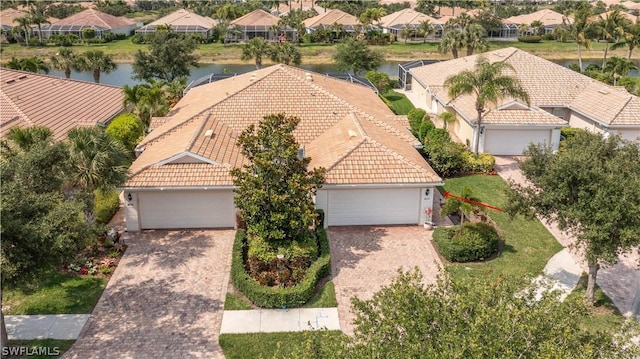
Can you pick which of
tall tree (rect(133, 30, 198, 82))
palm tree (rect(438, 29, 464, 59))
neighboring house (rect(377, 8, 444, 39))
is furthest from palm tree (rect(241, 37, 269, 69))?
neighboring house (rect(377, 8, 444, 39))

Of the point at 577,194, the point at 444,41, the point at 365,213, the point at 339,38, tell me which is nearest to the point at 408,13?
the point at 339,38

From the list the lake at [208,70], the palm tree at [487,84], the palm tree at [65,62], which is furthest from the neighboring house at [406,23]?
the palm tree at [487,84]

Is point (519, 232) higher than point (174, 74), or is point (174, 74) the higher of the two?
point (174, 74)

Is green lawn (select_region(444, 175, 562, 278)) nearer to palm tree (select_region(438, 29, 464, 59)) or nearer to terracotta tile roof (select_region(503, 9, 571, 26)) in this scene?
palm tree (select_region(438, 29, 464, 59))

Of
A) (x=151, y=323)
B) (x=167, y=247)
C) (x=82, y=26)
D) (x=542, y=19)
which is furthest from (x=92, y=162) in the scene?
(x=542, y=19)

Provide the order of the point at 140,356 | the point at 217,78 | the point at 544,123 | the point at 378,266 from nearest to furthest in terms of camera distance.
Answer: the point at 140,356 < the point at 378,266 < the point at 544,123 < the point at 217,78

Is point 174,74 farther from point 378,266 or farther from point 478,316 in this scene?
point 478,316
